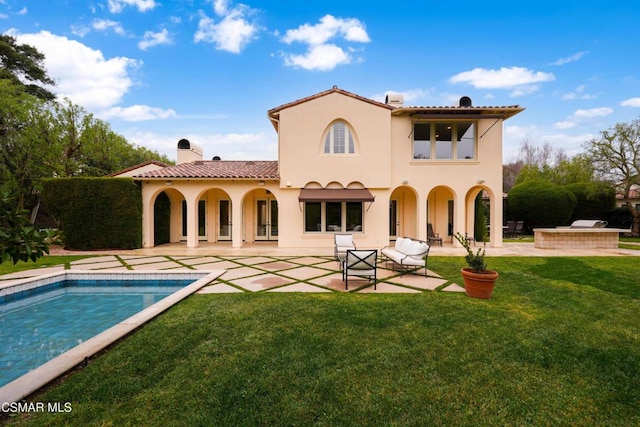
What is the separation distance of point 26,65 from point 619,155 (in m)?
67.6

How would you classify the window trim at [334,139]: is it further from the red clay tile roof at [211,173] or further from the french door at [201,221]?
the french door at [201,221]

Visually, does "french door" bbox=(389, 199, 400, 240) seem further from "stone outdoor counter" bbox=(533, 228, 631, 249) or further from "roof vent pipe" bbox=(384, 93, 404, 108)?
"stone outdoor counter" bbox=(533, 228, 631, 249)

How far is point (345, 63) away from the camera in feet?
86.7

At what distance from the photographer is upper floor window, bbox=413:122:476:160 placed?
19953 mm

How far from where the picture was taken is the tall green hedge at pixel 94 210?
17703mm

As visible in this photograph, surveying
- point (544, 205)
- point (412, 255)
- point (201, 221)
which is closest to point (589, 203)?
point (544, 205)

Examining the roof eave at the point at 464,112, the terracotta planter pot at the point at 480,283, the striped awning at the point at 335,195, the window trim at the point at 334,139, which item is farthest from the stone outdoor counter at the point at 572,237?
the terracotta planter pot at the point at 480,283

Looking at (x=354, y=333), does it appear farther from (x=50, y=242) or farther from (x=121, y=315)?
(x=121, y=315)

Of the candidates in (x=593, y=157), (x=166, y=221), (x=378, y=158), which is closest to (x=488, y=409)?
(x=378, y=158)

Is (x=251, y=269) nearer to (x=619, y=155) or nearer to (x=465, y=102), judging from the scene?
(x=465, y=102)

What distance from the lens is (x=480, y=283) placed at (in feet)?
27.9

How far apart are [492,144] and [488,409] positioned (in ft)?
66.6

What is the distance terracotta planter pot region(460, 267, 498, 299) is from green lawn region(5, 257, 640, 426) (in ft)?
1.45

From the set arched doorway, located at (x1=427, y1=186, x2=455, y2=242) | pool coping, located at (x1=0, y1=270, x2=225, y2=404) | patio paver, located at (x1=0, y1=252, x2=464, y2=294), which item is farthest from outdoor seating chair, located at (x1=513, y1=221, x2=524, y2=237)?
pool coping, located at (x1=0, y1=270, x2=225, y2=404)
